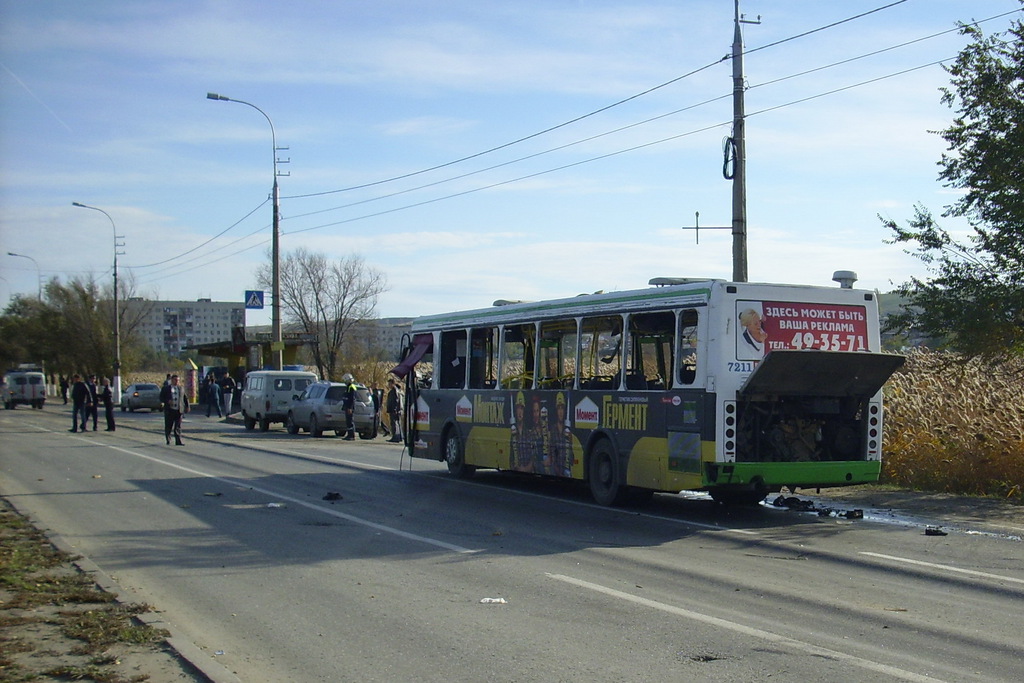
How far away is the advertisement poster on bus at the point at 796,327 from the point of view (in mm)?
12758

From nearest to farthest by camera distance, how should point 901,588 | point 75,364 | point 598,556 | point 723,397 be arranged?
point 901,588 → point 598,556 → point 723,397 → point 75,364

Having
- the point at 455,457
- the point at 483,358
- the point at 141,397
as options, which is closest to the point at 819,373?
the point at 483,358

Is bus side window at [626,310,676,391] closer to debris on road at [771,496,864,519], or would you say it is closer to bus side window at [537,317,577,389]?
bus side window at [537,317,577,389]

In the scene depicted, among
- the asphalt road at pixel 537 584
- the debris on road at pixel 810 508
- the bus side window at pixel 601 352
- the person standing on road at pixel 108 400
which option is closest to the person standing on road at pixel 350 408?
the person standing on road at pixel 108 400

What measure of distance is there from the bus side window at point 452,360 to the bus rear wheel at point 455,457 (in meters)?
0.92

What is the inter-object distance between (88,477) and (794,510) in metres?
12.0

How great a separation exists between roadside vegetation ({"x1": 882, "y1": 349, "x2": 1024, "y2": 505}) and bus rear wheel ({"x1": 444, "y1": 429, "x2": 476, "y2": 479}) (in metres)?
7.19

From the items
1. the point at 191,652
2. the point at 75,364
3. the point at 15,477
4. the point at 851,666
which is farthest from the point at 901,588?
the point at 75,364

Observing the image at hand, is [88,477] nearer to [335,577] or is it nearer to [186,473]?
[186,473]

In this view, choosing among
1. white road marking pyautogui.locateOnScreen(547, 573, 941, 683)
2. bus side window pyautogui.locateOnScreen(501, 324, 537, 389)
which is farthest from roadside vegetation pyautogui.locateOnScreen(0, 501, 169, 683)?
bus side window pyautogui.locateOnScreen(501, 324, 537, 389)

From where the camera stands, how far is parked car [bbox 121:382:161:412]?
56938 millimetres

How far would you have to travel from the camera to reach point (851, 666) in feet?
20.9

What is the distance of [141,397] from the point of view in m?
57.1

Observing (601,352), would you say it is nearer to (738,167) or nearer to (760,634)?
(738,167)
